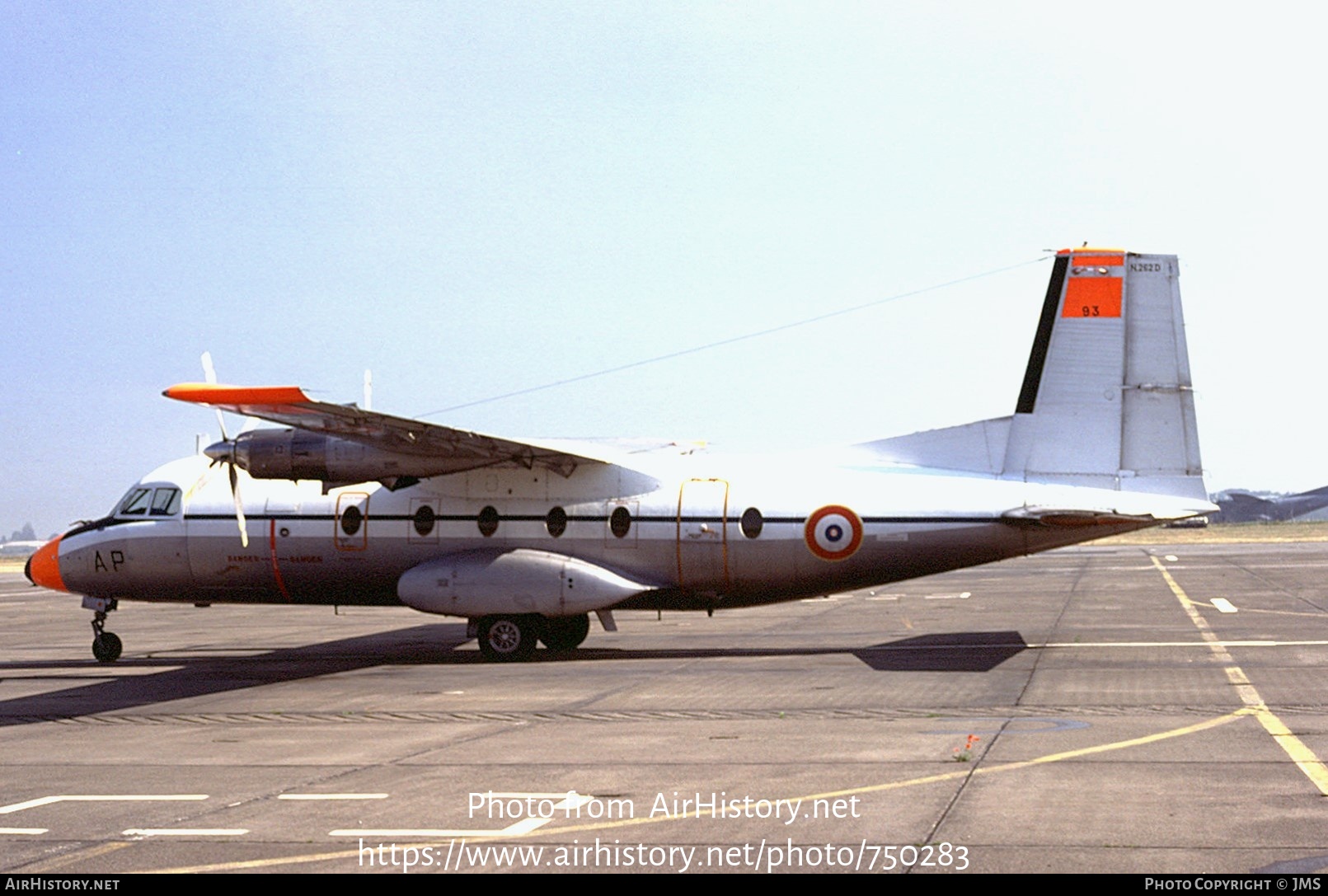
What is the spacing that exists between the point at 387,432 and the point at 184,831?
11684 mm

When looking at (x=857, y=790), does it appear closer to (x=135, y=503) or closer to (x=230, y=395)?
(x=230, y=395)

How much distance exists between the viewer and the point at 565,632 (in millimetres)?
25828

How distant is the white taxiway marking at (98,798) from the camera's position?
12047 millimetres

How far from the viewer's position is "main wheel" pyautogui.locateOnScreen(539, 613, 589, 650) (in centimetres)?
2553

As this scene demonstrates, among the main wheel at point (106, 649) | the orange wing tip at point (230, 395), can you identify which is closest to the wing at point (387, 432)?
the orange wing tip at point (230, 395)

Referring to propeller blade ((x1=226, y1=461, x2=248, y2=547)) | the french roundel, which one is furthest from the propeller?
the french roundel

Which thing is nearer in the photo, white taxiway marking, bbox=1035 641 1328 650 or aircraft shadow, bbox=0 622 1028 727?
aircraft shadow, bbox=0 622 1028 727

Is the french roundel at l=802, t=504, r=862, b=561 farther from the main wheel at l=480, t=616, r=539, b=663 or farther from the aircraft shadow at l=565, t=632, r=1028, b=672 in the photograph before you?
the main wheel at l=480, t=616, r=539, b=663

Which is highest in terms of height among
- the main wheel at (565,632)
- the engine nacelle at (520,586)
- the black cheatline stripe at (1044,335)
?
the black cheatline stripe at (1044,335)

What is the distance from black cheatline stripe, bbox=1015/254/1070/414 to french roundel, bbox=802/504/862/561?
3567 mm

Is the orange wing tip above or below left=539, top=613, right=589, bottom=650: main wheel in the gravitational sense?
above

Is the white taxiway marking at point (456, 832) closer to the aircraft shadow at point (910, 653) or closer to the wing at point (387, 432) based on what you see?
the wing at point (387, 432)

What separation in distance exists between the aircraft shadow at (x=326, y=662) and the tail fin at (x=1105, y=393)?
3501mm

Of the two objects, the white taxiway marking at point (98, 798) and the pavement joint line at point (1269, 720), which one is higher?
the white taxiway marking at point (98, 798)
